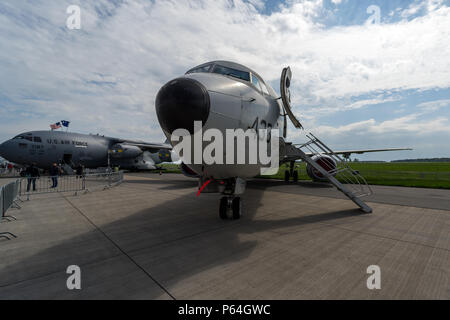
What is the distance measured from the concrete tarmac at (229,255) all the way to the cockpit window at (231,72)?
375cm

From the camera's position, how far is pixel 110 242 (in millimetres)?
4352

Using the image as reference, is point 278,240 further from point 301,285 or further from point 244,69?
point 244,69

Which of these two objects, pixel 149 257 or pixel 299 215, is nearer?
pixel 149 257

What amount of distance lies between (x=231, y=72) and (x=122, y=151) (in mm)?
27027

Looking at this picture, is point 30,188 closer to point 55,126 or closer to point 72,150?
point 72,150

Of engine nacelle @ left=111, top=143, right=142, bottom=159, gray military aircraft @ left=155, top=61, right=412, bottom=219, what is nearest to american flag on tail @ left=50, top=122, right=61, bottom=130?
engine nacelle @ left=111, top=143, right=142, bottom=159

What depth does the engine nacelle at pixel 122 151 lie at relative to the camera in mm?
27781

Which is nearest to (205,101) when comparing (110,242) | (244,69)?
(244,69)

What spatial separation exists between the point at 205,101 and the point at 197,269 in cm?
268

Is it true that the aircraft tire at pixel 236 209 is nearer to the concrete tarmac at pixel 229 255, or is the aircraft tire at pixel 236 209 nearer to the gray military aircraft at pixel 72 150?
the concrete tarmac at pixel 229 255

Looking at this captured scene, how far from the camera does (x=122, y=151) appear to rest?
2800cm

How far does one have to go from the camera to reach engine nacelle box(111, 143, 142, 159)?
2778cm

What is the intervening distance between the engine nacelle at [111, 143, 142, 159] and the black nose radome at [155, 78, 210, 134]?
90.5ft

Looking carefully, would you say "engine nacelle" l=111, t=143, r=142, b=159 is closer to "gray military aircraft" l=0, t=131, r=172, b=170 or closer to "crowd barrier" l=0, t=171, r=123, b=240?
"gray military aircraft" l=0, t=131, r=172, b=170
